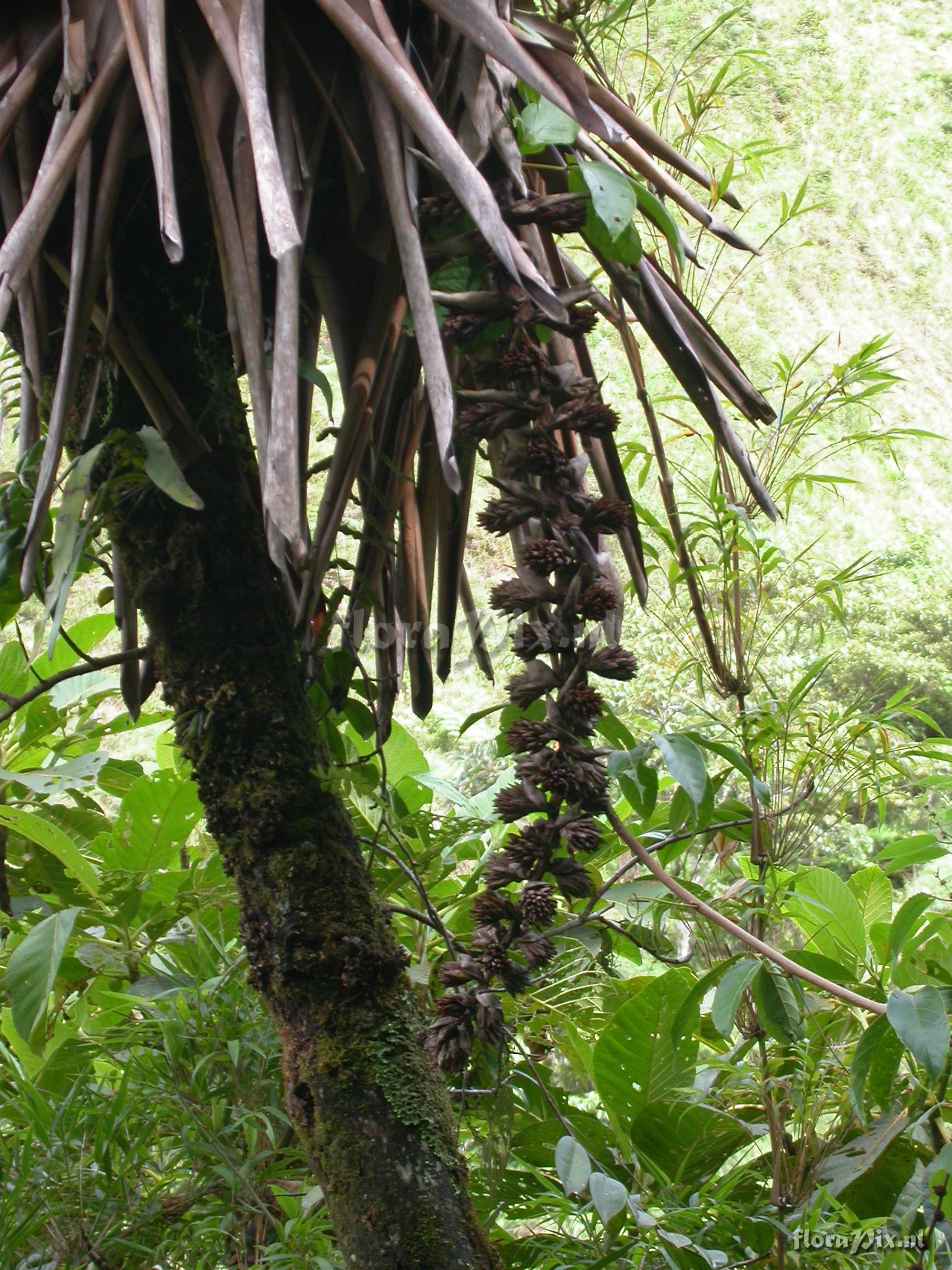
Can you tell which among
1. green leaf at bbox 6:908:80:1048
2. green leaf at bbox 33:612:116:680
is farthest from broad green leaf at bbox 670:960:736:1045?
green leaf at bbox 33:612:116:680

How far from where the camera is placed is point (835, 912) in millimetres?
547

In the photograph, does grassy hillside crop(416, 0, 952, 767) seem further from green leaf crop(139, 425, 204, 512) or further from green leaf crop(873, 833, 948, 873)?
green leaf crop(139, 425, 204, 512)

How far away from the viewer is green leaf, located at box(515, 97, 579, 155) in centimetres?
33

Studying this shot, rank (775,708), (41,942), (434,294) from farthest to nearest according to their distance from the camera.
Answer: (775,708), (41,942), (434,294)

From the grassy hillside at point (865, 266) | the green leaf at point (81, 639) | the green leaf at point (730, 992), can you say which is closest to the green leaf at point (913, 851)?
the green leaf at point (730, 992)

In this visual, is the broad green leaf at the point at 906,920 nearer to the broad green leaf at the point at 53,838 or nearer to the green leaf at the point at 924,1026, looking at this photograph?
the green leaf at the point at 924,1026

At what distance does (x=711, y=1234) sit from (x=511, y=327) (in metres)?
0.39

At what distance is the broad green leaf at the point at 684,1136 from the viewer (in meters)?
0.49

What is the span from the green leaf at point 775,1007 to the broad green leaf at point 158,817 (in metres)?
0.34

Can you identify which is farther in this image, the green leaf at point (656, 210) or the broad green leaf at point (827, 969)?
the broad green leaf at point (827, 969)

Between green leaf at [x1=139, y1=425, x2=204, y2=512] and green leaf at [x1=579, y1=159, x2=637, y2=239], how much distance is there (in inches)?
6.4

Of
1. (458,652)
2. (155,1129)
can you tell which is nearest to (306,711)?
(458,652)

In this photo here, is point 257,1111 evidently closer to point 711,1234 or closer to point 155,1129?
point 155,1129

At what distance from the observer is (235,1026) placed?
0.48m
